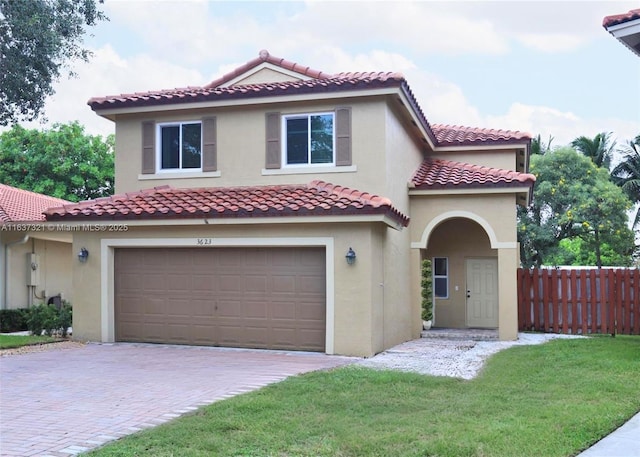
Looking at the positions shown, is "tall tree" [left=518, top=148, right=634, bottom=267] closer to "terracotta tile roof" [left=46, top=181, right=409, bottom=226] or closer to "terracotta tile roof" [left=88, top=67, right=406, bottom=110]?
"terracotta tile roof" [left=88, top=67, right=406, bottom=110]

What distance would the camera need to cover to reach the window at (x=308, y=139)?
16.1 m

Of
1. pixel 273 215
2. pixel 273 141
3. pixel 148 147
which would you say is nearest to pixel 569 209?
pixel 273 141

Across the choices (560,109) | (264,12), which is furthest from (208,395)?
(560,109)

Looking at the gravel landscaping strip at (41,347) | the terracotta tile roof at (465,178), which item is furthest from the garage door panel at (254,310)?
the terracotta tile roof at (465,178)

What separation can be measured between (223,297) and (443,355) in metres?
4.90

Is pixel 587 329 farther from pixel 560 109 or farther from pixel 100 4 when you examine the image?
pixel 560 109

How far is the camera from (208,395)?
954 cm

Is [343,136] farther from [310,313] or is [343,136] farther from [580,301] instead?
[580,301]

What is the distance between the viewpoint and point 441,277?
68.1 ft

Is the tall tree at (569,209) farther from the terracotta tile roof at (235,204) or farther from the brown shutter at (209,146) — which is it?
the brown shutter at (209,146)

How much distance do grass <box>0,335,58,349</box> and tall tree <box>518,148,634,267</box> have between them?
24332mm

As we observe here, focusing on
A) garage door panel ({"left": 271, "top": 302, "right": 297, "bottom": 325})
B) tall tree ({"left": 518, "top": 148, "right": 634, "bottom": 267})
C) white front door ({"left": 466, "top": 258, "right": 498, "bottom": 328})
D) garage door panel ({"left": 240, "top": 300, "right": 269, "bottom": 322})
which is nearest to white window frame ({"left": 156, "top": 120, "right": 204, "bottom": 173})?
garage door panel ({"left": 240, "top": 300, "right": 269, "bottom": 322})

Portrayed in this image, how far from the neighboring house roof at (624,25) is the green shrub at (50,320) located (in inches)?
549

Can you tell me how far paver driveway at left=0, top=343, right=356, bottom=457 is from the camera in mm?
7559
